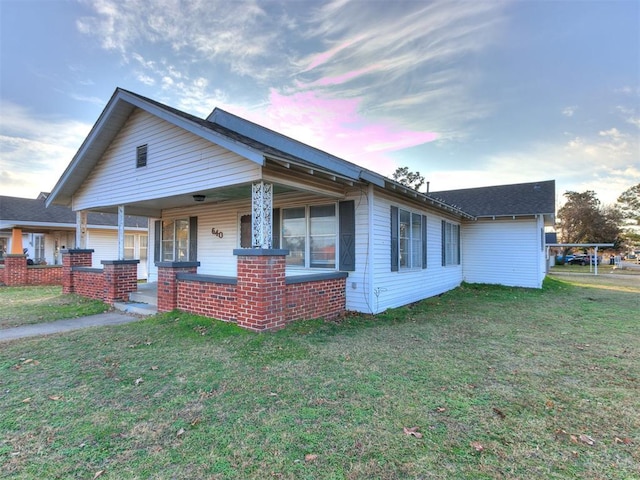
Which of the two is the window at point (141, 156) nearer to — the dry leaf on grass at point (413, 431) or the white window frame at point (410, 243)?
the white window frame at point (410, 243)

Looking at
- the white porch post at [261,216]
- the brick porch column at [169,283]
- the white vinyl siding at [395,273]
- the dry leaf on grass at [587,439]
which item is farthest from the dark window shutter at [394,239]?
the dry leaf on grass at [587,439]

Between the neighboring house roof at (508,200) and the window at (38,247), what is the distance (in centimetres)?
2433

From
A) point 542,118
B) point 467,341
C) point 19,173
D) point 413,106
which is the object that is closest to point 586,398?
point 467,341

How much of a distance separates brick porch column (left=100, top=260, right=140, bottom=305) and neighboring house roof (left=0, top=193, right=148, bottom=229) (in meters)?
6.72

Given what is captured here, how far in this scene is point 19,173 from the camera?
16016 mm

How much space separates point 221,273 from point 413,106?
30.5 feet

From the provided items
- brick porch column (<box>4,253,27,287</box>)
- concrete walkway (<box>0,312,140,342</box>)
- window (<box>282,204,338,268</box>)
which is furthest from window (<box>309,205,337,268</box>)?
brick porch column (<box>4,253,27,287</box>)

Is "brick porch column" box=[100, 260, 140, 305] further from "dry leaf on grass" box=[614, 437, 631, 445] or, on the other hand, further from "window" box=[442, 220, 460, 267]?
"window" box=[442, 220, 460, 267]

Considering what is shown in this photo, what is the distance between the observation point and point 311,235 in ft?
25.8

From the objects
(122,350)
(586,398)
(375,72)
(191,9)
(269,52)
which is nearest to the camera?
(586,398)

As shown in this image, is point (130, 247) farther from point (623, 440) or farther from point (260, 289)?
point (623, 440)

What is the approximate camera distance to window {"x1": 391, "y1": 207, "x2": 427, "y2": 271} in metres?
8.06

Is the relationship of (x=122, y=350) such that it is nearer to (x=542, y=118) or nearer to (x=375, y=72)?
(x=375, y=72)

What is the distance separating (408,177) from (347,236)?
3038cm
